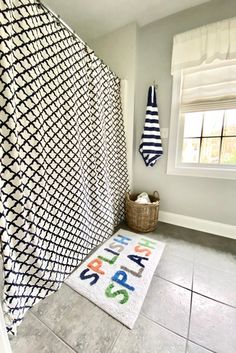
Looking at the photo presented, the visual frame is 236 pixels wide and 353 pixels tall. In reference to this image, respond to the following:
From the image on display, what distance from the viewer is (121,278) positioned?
3.86 feet

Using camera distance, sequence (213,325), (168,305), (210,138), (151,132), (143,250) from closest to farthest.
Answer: (213,325) → (168,305) → (143,250) → (210,138) → (151,132)

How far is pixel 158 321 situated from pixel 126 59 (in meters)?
2.32

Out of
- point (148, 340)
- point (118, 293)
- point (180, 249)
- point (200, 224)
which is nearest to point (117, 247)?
point (118, 293)

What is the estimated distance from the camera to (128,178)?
6.63 feet

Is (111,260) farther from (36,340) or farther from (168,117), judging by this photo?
(168,117)

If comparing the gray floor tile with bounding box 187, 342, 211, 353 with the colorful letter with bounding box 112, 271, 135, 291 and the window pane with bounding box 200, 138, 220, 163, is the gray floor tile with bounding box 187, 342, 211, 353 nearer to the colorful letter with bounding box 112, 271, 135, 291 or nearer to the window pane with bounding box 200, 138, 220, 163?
the colorful letter with bounding box 112, 271, 135, 291

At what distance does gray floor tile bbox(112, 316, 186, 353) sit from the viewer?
0.78 meters

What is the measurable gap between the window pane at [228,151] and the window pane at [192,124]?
0.26 meters

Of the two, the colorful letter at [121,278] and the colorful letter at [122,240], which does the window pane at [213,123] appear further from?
the colorful letter at [121,278]

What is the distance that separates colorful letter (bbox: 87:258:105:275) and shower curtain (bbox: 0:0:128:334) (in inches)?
4.0

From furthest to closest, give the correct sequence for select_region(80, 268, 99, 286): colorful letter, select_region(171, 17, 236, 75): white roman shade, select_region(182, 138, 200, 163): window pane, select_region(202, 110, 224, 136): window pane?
select_region(182, 138, 200, 163): window pane, select_region(202, 110, 224, 136): window pane, select_region(171, 17, 236, 75): white roman shade, select_region(80, 268, 99, 286): colorful letter

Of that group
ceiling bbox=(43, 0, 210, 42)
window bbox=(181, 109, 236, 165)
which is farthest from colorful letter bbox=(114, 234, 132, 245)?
ceiling bbox=(43, 0, 210, 42)

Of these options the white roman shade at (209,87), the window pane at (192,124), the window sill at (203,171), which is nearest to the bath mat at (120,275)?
the window sill at (203,171)

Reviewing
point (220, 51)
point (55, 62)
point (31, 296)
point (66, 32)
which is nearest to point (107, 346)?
point (31, 296)
